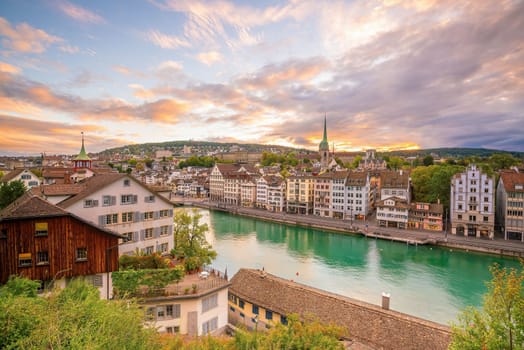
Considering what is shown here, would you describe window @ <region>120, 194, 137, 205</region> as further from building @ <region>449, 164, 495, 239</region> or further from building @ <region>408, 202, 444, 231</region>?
building @ <region>449, 164, 495, 239</region>

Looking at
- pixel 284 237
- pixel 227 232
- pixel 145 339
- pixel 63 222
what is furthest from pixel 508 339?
pixel 227 232

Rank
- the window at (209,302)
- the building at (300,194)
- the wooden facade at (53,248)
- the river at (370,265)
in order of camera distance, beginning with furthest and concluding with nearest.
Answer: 1. the building at (300,194)
2. the river at (370,265)
3. the window at (209,302)
4. the wooden facade at (53,248)

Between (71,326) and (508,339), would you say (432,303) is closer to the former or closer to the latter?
(508,339)

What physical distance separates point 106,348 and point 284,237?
1580 inches

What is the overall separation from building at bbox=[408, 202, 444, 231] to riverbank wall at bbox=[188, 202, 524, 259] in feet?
6.86

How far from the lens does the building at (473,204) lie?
4169cm

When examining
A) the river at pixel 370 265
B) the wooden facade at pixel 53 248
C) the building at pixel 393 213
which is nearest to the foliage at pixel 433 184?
the building at pixel 393 213

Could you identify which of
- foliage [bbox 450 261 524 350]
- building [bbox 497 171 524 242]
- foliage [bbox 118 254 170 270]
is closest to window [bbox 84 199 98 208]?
foliage [bbox 118 254 170 270]

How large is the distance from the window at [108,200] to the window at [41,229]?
5.41 metres

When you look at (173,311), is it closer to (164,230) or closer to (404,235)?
(164,230)

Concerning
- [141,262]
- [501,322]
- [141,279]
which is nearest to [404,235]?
[501,322]

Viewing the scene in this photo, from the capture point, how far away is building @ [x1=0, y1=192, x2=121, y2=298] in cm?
1177

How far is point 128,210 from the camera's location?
1858cm

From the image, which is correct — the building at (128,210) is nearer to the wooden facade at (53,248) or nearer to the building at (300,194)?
the wooden facade at (53,248)
